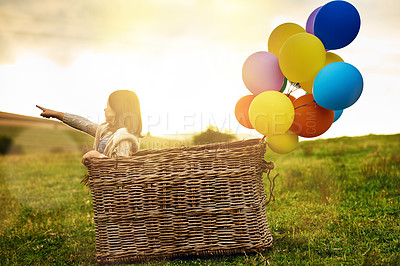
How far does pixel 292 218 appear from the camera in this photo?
441 cm

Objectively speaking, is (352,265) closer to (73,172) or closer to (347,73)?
(347,73)

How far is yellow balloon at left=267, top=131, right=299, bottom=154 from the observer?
3600mm

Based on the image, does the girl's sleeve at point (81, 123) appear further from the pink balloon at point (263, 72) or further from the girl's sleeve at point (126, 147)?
the pink balloon at point (263, 72)

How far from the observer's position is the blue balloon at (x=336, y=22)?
3.50m

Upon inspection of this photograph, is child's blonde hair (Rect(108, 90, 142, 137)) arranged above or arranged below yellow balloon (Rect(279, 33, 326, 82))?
below

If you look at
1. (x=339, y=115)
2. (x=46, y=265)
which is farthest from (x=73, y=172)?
(x=339, y=115)

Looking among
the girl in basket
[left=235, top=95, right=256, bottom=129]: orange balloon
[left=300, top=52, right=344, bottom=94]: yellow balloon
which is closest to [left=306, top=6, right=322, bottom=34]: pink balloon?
[left=300, top=52, right=344, bottom=94]: yellow balloon

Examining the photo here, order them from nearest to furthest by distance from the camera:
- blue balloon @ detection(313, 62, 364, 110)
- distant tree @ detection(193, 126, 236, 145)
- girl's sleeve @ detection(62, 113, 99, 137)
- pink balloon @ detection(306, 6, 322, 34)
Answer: blue balloon @ detection(313, 62, 364, 110), pink balloon @ detection(306, 6, 322, 34), girl's sleeve @ detection(62, 113, 99, 137), distant tree @ detection(193, 126, 236, 145)

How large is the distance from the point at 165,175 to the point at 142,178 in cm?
21

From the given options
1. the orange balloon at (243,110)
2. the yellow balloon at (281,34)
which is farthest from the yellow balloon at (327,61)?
the orange balloon at (243,110)

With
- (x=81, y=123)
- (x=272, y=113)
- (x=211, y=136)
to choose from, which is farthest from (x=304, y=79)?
(x=81, y=123)

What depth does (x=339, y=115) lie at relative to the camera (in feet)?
12.9

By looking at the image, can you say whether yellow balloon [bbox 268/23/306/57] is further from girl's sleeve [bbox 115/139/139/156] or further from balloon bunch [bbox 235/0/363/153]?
girl's sleeve [bbox 115/139/139/156]

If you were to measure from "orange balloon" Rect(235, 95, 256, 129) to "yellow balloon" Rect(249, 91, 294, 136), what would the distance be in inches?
19.9
